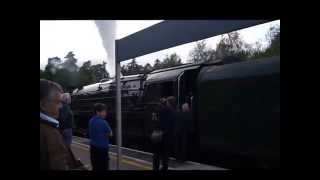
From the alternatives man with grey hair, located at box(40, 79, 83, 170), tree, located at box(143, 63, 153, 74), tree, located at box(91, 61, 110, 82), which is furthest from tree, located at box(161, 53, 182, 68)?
man with grey hair, located at box(40, 79, 83, 170)

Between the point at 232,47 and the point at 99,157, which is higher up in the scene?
the point at 232,47

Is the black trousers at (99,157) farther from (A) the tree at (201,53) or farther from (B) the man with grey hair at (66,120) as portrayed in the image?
(A) the tree at (201,53)

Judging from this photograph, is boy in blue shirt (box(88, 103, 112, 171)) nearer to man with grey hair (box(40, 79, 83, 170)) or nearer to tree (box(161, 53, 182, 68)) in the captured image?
tree (box(161, 53, 182, 68))

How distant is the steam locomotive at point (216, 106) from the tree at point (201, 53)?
2.05ft

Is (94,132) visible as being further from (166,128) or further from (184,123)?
(184,123)

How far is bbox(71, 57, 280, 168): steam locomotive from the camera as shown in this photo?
24.7ft

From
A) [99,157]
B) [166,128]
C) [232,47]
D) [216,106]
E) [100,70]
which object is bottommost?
[99,157]

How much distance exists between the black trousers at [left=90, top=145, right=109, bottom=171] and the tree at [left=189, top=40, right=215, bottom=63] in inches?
71.0

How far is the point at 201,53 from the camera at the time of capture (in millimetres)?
7586

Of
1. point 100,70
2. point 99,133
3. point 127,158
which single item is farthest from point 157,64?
point 99,133

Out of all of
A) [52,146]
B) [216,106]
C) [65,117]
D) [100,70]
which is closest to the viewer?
[52,146]

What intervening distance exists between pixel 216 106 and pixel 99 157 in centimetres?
354
